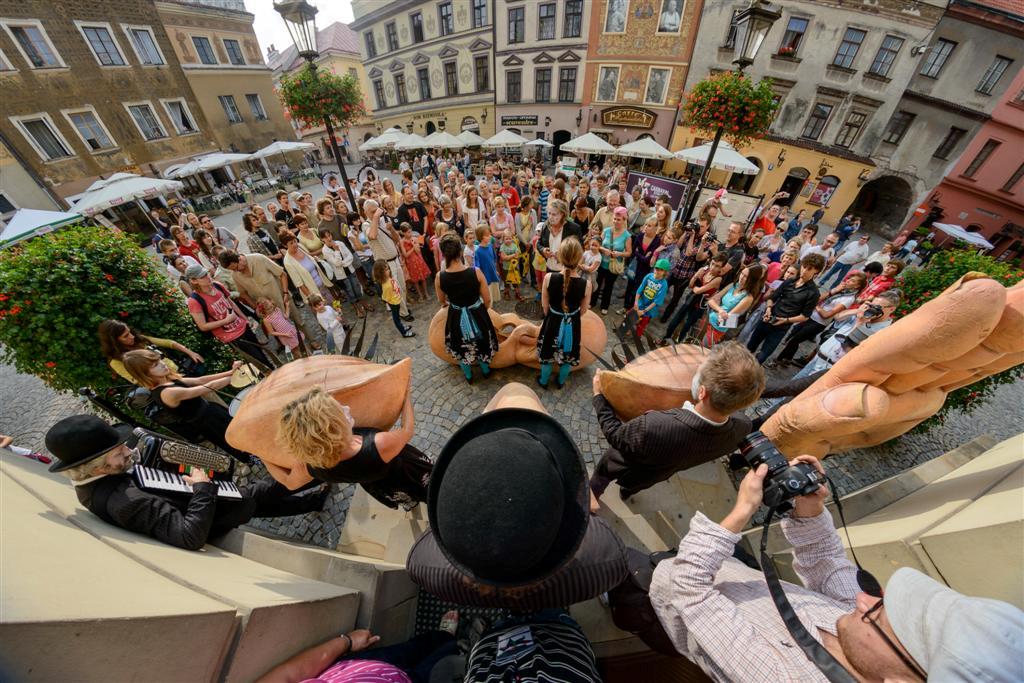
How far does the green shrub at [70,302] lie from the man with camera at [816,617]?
495cm

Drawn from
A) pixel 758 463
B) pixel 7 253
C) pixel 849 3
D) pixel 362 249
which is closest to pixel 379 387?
pixel 758 463

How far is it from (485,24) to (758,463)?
2675 centimetres

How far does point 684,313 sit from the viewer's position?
5.37 metres

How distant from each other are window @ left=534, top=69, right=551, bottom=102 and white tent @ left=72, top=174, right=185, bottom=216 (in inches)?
724

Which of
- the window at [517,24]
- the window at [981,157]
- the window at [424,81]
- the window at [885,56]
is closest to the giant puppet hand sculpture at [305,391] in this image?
the window at [885,56]

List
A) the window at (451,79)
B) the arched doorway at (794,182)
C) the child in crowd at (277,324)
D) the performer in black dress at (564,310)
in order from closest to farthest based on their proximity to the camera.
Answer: the performer in black dress at (564,310) → the child in crowd at (277,324) → the arched doorway at (794,182) → the window at (451,79)

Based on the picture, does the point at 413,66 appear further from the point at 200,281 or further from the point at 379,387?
the point at 379,387

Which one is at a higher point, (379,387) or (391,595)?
(379,387)

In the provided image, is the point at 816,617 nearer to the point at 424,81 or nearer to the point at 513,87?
the point at 513,87

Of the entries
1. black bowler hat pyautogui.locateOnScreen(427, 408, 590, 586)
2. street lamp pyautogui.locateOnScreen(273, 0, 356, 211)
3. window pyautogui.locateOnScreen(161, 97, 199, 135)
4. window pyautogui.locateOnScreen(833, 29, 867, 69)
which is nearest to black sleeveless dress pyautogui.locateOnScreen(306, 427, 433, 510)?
black bowler hat pyautogui.locateOnScreen(427, 408, 590, 586)

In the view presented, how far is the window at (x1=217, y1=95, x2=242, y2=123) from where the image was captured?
68.4ft

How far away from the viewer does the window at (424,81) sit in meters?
23.4

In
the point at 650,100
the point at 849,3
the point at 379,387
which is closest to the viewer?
the point at 379,387

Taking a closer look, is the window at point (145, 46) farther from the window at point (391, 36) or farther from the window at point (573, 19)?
the window at point (573, 19)
